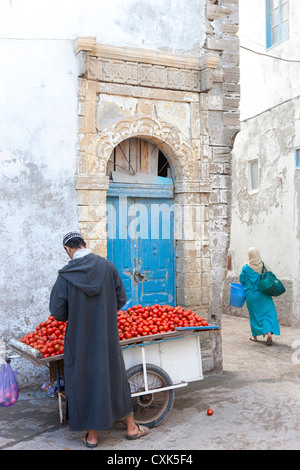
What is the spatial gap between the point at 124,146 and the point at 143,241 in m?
1.23

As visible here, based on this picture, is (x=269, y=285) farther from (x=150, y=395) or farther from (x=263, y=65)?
(x=263, y=65)

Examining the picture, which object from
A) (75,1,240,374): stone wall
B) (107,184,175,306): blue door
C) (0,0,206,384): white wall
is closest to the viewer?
(0,0,206,384): white wall

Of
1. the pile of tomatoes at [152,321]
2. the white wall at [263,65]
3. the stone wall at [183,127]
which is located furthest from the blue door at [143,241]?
the white wall at [263,65]

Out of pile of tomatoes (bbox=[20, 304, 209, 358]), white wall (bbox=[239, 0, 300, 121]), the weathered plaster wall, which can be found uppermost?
white wall (bbox=[239, 0, 300, 121])

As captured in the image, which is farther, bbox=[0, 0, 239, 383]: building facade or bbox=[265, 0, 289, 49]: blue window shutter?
bbox=[265, 0, 289, 49]: blue window shutter

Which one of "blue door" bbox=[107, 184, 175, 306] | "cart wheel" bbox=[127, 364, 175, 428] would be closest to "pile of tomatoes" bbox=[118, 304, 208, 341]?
"cart wheel" bbox=[127, 364, 175, 428]

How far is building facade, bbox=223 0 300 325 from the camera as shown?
32.8ft

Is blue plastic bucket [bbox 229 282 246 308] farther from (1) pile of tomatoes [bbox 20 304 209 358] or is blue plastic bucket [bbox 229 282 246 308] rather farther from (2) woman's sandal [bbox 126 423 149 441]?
(2) woman's sandal [bbox 126 423 149 441]

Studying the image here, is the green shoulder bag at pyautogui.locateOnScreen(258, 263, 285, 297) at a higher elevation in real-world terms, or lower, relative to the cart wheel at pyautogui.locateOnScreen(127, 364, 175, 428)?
higher

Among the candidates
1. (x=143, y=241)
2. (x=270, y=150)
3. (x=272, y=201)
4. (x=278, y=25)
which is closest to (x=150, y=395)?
(x=143, y=241)

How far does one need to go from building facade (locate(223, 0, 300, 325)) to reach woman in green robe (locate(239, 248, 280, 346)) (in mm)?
1648

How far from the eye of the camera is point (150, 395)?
16.2 ft

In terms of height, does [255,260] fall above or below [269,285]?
above

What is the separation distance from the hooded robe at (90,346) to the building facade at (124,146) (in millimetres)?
1784
